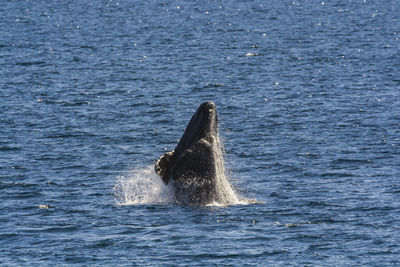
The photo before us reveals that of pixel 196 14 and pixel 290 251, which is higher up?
pixel 196 14

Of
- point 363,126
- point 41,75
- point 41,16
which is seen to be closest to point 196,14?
point 41,16

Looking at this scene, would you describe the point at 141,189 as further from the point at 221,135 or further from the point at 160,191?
the point at 221,135

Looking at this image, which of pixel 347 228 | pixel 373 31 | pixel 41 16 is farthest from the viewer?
pixel 41 16

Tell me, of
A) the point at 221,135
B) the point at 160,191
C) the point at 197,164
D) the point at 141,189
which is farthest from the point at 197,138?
the point at 221,135

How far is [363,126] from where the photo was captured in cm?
5466

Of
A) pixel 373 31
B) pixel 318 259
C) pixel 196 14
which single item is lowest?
pixel 318 259

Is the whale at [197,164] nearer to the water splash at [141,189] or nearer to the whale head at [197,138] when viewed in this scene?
the whale head at [197,138]

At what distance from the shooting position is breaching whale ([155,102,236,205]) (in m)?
34.1

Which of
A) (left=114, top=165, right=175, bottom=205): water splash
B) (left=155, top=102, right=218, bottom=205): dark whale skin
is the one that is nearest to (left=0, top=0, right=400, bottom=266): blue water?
(left=114, top=165, right=175, bottom=205): water splash

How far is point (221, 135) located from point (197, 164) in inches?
774

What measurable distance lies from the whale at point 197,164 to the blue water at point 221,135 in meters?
0.56

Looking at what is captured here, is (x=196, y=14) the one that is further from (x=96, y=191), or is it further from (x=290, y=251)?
(x=290, y=251)

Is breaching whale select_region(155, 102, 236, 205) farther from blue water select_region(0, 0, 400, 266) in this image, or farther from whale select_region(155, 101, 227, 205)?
blue water select_region(0, 0, 400, 266)

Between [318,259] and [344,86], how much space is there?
4232 cm
